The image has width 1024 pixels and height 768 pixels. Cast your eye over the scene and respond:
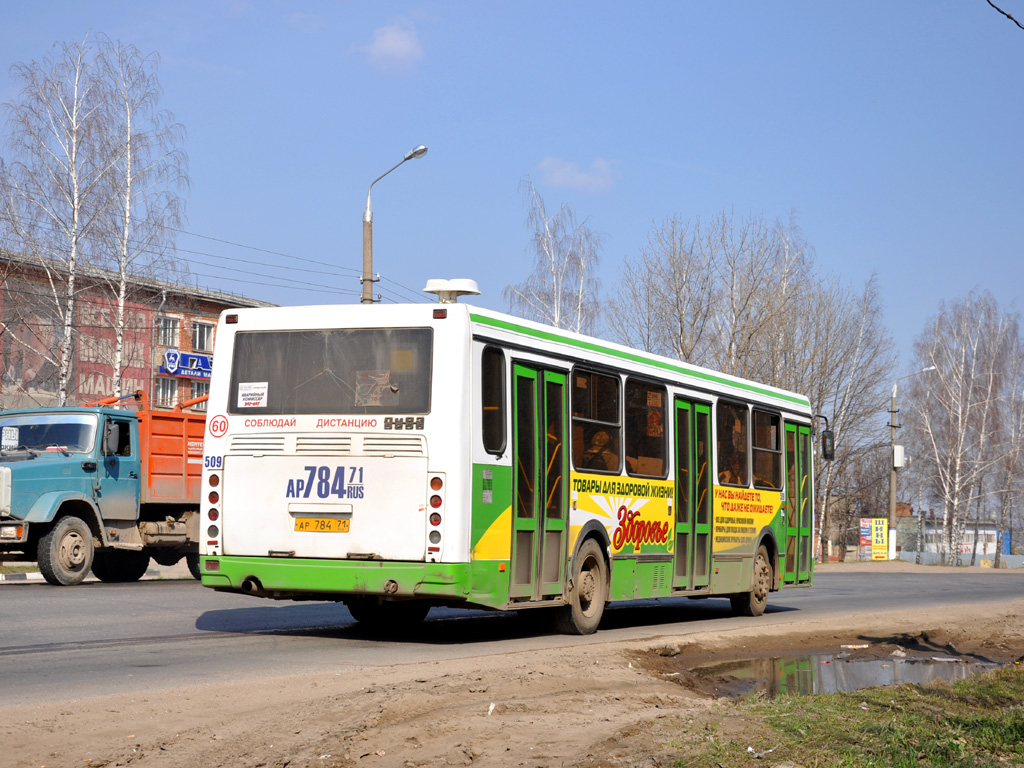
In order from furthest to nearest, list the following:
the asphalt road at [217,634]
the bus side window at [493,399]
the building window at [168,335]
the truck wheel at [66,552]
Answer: the building window at [168,335], the truck wheel at [66,552], the bus side window at [493,399], the asphalt road at [217,634]

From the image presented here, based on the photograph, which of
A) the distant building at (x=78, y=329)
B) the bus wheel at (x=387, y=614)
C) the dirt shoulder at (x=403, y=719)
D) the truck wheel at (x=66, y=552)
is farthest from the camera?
the distant building at (x=78, y=329)

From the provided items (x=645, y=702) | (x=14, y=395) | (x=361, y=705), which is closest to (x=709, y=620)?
(x=645, y=702)

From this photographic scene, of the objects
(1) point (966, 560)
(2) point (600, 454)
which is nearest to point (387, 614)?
(2) point (600, 454)

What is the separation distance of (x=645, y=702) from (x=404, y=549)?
324 centimetres

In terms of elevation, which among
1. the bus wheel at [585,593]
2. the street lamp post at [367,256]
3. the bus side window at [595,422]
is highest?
the street lamp post at [367,256]

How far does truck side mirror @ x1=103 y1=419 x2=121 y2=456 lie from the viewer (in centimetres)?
1895

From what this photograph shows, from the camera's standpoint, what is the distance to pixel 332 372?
36.8 feet

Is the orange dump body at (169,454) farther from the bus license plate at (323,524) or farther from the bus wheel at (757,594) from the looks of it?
the bus license plate at (323,524)

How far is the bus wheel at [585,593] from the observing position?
1243 centimetres

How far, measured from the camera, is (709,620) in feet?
52.5

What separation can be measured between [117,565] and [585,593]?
11.8m

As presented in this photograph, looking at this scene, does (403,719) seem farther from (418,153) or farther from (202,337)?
(202,337)

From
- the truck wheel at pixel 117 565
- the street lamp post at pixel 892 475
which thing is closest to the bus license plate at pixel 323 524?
the truck wheel at pixel 117 565

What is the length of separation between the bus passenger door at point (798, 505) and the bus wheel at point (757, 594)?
26.3 inches
